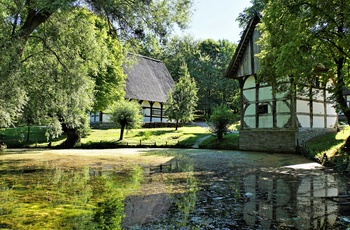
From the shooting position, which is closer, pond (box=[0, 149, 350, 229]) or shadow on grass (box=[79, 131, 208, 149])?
pond (box=[0, 149, 350, 229])

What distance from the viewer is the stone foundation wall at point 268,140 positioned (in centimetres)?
1912

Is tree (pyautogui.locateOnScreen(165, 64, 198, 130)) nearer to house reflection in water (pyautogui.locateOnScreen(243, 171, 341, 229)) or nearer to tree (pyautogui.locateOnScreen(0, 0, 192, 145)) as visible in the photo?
tree (pyautogui.locateOnScreen(0, 0, 192, 145))

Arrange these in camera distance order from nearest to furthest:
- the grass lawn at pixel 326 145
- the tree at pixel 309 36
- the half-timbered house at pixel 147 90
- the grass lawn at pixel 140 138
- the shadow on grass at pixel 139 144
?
the tree at pixel 309 36, the grass lawn at pixel 326 145, the shadow on grass at pixel 139 144, the grass lawn at pixel 140 138, the half-timbered house at pixel 147 90

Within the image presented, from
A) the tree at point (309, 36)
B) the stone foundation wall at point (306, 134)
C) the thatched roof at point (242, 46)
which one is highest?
the thatched roof at point (242, 46)

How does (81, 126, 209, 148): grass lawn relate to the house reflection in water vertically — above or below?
above

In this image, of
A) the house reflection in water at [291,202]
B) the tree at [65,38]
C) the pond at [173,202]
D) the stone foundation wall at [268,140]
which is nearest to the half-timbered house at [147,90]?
the stone foundation wall at [268,140]

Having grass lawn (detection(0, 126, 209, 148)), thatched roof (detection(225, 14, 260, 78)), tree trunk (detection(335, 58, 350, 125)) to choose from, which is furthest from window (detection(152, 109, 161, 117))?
tree trunk (detection(335, 58, 350, 125))

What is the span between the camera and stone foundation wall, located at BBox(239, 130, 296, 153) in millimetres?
19125

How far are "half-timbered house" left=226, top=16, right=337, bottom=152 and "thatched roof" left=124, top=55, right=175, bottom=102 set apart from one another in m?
15.9

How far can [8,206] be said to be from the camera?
5.56 meters

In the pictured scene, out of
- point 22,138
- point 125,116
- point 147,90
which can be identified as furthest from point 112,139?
point 147,90

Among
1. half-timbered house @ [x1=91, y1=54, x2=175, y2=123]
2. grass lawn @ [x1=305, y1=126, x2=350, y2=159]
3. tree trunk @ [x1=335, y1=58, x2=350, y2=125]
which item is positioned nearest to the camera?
tree trunk @ [x1=335, y1=58, x2=350, y2=125]

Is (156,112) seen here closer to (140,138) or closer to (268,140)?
(140,138)

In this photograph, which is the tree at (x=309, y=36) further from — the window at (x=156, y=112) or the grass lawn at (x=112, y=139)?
the window at (x=156, y=112)
